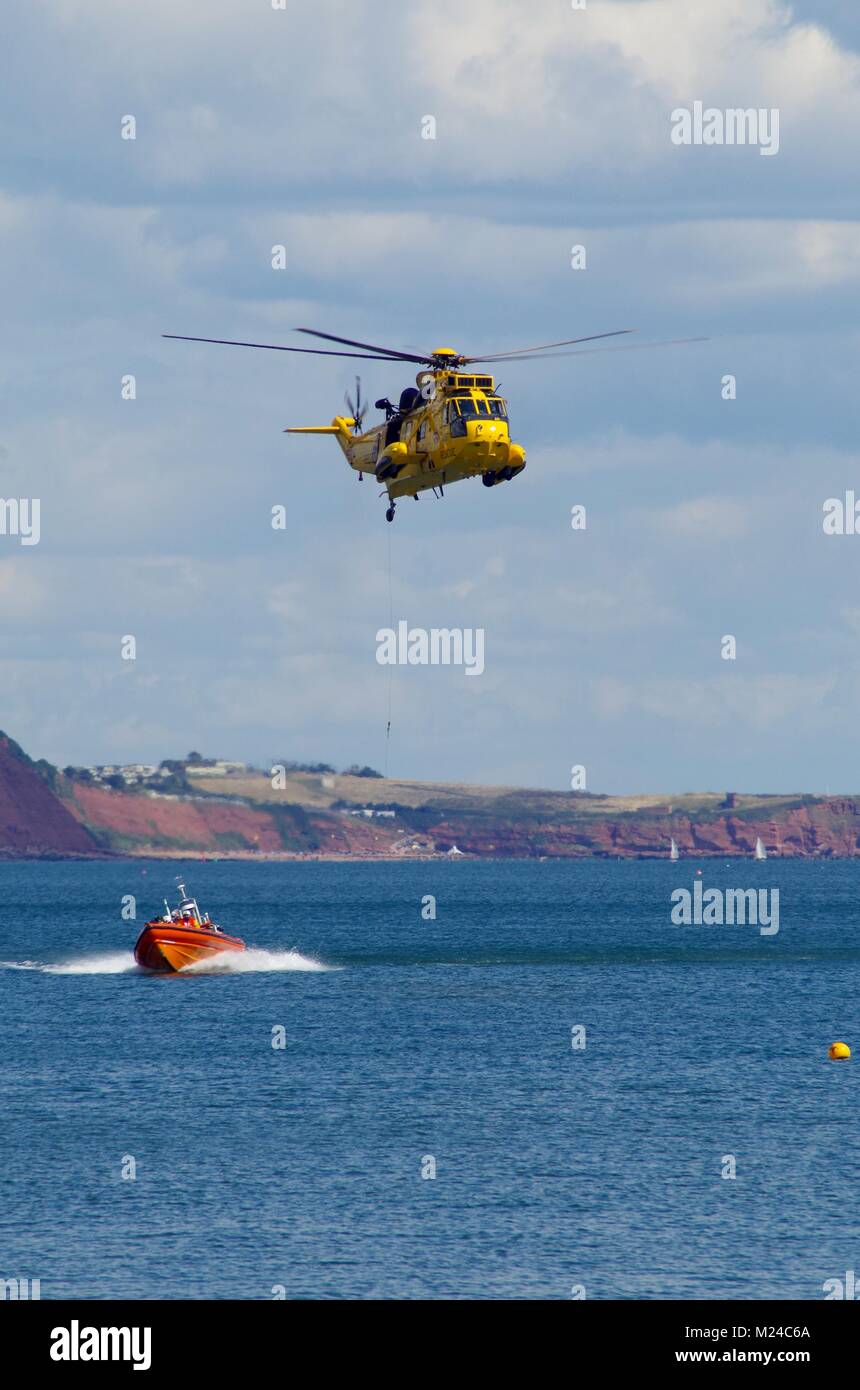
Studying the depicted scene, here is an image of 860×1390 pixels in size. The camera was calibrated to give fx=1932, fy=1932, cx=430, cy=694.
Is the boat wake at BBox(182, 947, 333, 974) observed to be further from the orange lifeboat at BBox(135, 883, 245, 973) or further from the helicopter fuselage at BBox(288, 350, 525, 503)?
the helicopter fuselage at BBox(288, 350, 525, 503)

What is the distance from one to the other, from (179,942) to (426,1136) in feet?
169

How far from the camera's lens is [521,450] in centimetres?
6222

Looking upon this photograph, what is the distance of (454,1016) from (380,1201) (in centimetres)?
4457

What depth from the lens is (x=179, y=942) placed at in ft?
379

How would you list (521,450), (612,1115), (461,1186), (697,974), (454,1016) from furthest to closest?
(697,974), (454,1016), (612,1115), (521,450), (461,1186)

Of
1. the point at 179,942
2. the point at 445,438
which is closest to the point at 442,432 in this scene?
the point at 445,438

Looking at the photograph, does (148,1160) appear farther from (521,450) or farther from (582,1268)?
(521,450)

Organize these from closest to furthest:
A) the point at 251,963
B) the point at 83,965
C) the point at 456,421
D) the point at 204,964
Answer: the point at 456,421 → the point at 204,964 → the point at 251,963 → the point at 83,965

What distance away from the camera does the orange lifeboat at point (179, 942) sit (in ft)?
376

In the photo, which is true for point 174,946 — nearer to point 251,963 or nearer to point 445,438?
point 251,963

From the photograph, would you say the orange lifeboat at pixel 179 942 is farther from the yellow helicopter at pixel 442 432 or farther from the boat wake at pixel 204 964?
the yellow helicopter at pixel 442 432

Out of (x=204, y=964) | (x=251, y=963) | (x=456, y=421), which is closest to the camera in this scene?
(x=456, y=421)

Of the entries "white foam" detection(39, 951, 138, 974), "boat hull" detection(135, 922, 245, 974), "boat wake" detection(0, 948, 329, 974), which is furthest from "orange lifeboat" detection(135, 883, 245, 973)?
"white foam" detection(39, 951, 138, 974)
